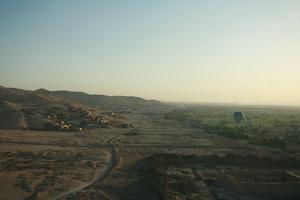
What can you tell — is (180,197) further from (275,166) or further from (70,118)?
(70,118)

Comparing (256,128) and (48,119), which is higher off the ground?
(48,119)

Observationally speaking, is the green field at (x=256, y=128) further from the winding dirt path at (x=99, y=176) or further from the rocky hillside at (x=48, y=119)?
the winding dirt path at (x=99, y=176)

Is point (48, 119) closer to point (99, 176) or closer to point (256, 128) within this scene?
point (256, 128)

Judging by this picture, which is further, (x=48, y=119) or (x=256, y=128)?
(x=256, y=128)

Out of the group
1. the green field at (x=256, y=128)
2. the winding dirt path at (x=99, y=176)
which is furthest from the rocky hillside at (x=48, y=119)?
the winding dirt path at (x=99, y=176)

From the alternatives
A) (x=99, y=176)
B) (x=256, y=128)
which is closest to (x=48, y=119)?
(x=256, y=128)

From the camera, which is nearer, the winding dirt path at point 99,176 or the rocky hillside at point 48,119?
the winding dirt path at point 99,176

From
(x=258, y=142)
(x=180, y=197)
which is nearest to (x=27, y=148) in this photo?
(x=180, y=197)

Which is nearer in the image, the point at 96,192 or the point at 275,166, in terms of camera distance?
the point at 96,192

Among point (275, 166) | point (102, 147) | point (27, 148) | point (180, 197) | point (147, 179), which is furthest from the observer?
point (102, 147)

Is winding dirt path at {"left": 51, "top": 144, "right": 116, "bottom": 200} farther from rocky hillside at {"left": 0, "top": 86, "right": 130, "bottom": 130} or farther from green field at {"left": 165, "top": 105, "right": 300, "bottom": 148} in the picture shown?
rocky hillside at {"left": 0, "top": 86, "right": 130, "bottom": 130}

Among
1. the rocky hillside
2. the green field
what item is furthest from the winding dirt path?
the rocky hillside
